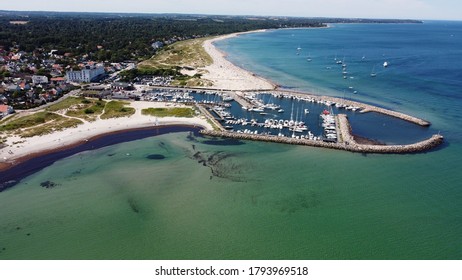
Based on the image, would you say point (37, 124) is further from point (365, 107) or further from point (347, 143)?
point (365, 107)

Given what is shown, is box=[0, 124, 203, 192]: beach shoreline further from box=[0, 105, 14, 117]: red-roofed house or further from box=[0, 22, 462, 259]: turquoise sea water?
box=[0, 105, 14, 117]: red-roofed house

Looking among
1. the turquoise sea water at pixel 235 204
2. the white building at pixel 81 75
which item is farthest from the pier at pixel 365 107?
the white building at pixel 81 75

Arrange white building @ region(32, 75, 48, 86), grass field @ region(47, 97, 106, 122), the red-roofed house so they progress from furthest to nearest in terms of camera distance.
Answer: white building @ region(32, 75, 48, 86) < grass field @ region(47, 97, 106, 122) < the red-roofed house

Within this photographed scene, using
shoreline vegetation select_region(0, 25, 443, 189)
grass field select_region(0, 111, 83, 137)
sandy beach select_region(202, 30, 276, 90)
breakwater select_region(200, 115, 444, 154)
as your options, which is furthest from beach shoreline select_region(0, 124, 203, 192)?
sandy beach select_region(202, 30, 276, 90)

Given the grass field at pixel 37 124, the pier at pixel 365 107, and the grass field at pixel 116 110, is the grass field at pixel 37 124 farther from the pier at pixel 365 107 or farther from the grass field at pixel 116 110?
the pier at pixel 365 107

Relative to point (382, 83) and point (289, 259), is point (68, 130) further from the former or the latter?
point (382, 83)

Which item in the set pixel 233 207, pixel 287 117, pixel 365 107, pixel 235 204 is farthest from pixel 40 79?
pixel 365 107
